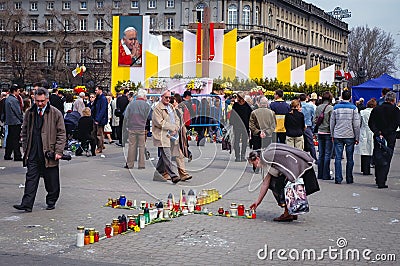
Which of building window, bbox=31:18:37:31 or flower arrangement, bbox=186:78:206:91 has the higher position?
building window, bbox=31:18:37:31

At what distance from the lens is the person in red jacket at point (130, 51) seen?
44.8 metres

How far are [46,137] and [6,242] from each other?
7.98 ft

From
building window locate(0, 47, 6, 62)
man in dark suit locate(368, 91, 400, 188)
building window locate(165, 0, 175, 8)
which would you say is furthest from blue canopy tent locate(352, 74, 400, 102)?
building window locate(165, 0, 175, 8)

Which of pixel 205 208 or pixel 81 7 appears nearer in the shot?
pixel 205 208

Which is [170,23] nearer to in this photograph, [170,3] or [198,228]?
[170,3]

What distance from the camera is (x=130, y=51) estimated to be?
45031 millimetres

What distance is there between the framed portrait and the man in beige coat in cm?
3127

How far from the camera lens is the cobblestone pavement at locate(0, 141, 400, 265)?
779 cm

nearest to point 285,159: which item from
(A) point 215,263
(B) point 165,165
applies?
(A) point 215,263

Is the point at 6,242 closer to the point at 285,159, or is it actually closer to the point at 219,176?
the point at 285,159

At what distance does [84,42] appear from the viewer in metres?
84.6

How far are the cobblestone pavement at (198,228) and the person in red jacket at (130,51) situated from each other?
30.8m

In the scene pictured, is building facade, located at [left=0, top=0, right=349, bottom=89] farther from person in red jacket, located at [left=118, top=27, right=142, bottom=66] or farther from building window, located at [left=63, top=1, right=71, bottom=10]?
person in red jacket, located at [left=118, top=27, right=142, bottom=66]

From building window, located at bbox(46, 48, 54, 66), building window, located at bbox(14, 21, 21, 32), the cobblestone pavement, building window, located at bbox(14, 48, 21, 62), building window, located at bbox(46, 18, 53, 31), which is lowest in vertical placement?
the cobblestone pavement
